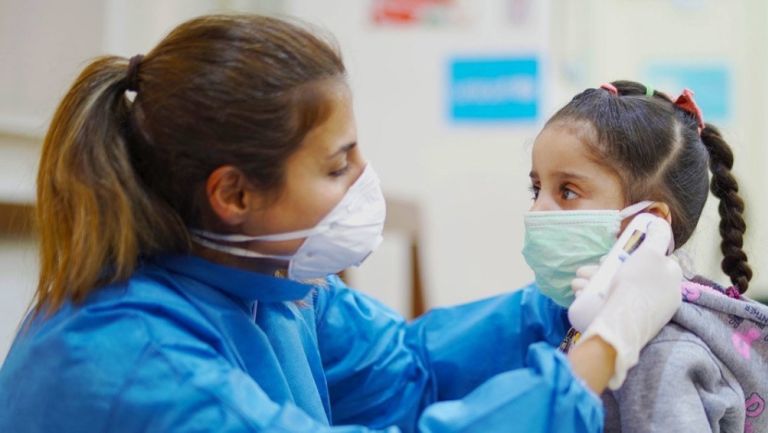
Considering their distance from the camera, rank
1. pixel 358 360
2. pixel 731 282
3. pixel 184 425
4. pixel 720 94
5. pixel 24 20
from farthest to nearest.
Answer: pixel 720 94, pixel 24 20, pixel 358 360, pixel 731 282, pixel 184 425

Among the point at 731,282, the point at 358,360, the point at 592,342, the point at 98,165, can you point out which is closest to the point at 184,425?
the point at 98,165

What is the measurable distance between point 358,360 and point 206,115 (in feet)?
1.85

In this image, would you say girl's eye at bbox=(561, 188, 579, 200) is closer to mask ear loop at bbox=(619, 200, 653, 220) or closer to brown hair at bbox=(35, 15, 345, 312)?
mask ear loop at bbox=(619, 200, 653, 220)

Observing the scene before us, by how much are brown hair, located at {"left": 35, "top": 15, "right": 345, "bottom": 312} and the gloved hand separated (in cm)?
41

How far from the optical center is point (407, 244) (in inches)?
136

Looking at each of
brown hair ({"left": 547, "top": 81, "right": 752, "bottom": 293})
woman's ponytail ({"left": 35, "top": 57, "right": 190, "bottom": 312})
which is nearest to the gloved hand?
brown hair ({"left": 547, "top": 81, "right": 752, "bottom": 293})

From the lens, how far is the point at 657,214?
1331mm

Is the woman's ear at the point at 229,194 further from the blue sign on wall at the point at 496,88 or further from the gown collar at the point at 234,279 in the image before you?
the blue sign on wall at the point at 496,88

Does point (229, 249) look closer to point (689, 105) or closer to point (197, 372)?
point (197, 372)

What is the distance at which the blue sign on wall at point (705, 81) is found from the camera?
4.48 meters

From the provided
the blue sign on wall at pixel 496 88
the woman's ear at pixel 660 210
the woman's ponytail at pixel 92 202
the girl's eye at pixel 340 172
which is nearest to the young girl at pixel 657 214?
the woman's ear at pixel 660 210

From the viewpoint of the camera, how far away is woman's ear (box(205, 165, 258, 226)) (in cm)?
121

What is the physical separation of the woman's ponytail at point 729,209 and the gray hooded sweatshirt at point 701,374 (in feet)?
0.29

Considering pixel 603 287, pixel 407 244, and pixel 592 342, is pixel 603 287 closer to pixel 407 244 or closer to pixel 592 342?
pixel 592 342
